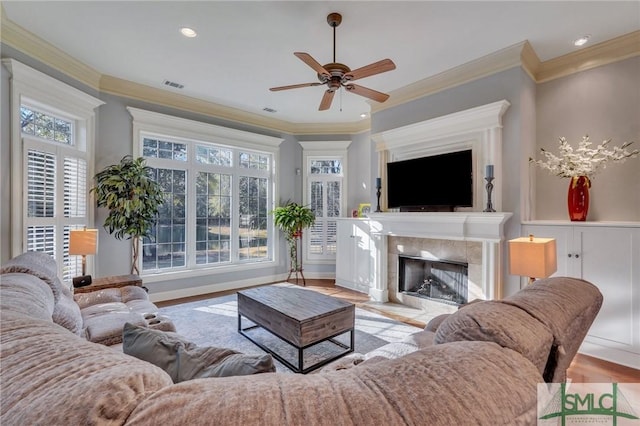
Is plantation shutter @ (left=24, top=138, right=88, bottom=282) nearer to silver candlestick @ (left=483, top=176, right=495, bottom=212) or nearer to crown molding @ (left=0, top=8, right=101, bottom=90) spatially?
crown molding @ (left=0, top=8, right=101, bottom=90)

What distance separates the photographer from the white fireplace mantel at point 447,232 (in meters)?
3.24

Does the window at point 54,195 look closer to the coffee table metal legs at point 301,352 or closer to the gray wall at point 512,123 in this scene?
the coffee table metal legs at point 301,352

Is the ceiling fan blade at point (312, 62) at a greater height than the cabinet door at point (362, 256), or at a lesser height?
greater

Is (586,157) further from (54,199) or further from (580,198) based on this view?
(54,199)

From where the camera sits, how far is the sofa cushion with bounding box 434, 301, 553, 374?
827mm

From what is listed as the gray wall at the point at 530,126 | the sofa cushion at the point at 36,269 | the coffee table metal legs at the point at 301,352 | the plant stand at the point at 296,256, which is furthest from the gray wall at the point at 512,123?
the sofa cushion at the point at 36,269

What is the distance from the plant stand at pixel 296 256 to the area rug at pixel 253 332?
1637mm

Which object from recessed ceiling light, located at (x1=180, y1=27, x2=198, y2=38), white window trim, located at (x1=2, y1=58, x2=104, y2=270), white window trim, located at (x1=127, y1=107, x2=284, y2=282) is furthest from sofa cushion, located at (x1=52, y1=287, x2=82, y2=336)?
recessed ceiling light, located at (x1=180, y1=27, x2=198, y2=38)

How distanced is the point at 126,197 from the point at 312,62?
116 inches

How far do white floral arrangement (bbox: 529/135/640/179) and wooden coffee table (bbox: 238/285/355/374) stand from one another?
8.93 feet

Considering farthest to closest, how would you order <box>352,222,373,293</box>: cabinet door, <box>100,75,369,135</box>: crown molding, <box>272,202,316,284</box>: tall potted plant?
<box>272,202,316,284</box>: tall potted plant < <box>352,222,373,293</box>: cabinet door < <box>100,75,369,135</box>: crown molding

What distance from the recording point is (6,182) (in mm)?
2824

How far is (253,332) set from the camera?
3.26 meters

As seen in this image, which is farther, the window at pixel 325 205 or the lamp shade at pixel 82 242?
the window at pixel 325 205
